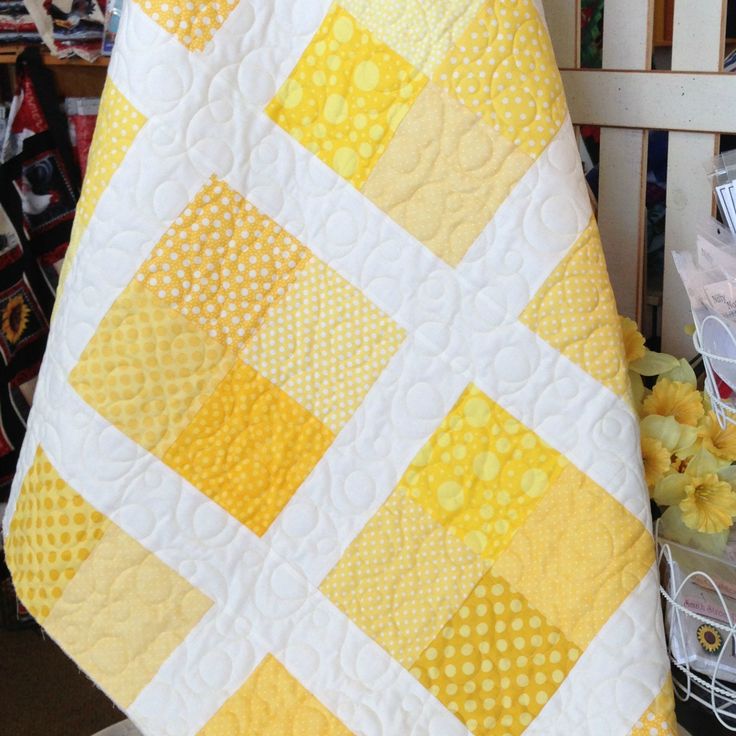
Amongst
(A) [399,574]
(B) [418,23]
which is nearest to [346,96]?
(B) [418,23]

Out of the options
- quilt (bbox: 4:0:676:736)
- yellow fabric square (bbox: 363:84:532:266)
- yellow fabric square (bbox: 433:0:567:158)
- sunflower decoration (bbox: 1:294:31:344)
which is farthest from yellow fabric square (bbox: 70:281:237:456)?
sunflower decoration (bbox: 1:294:31:344)

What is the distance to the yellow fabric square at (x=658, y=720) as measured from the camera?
72 centimetres

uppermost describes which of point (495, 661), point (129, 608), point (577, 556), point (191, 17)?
point (191, 17)

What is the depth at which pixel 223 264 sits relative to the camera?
2.46ft

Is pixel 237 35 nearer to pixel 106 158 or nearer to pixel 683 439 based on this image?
pixel 106 158

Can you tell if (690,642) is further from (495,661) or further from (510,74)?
(510,74)

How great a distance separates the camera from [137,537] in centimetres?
75

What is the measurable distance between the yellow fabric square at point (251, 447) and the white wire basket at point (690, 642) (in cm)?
34

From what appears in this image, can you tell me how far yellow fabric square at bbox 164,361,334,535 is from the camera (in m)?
0.76

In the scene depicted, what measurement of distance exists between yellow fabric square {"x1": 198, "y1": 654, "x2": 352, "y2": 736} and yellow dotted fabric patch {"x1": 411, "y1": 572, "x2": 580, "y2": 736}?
0.09m

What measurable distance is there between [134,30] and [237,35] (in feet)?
0.29

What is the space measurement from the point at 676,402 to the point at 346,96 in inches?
17.3

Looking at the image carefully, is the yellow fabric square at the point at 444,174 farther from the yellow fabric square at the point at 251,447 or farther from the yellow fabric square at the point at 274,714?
the yellow fabric square at the point at 274,714

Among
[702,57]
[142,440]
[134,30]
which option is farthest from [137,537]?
[702,57]
